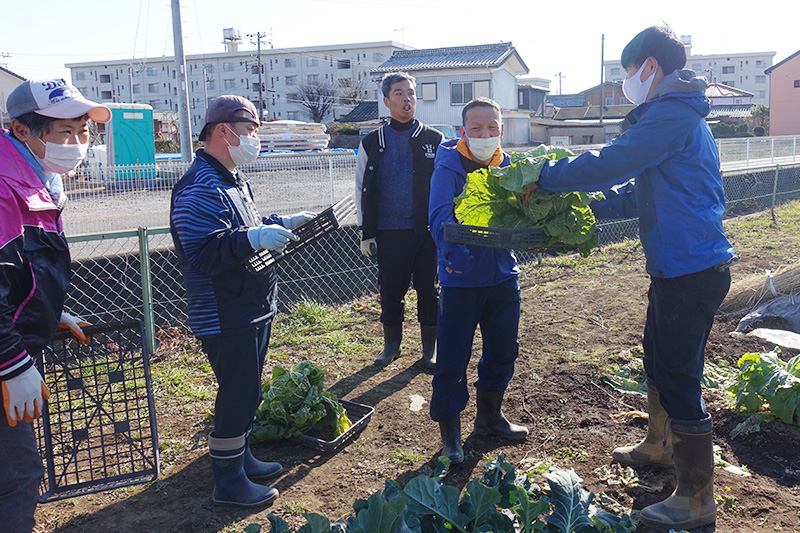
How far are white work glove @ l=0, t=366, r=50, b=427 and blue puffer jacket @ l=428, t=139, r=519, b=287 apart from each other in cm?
190

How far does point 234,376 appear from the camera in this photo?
9.62ft

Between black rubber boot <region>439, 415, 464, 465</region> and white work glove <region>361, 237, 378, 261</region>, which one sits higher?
white work glove <region>361, 237, 378, 261</region>

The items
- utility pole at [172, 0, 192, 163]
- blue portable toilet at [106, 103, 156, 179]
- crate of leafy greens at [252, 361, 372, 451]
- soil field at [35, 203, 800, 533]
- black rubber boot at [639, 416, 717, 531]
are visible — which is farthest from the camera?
blue portable toilet at [106, 103, 156, 179]

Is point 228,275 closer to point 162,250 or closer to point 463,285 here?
point 463,285

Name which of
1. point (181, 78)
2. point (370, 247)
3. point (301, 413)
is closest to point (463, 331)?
point (301, 413)

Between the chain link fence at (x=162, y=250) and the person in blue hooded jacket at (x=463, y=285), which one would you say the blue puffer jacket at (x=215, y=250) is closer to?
the chain link fence at (x=162, y=250)

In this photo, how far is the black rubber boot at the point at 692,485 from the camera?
276cm

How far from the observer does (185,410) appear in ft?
13.8

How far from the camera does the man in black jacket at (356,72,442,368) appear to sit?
4742mm

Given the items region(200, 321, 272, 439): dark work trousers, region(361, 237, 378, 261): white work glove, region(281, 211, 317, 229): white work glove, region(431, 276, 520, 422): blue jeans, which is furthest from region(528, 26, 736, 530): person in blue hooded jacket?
region(361, 237, 378, 261): white work glove

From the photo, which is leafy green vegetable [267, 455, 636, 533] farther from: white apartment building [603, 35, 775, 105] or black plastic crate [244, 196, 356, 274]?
white apartment building [603, 35, 775, 105]

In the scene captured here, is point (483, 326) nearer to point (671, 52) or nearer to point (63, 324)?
point (671, 52)

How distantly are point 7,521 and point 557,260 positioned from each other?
24.5ft

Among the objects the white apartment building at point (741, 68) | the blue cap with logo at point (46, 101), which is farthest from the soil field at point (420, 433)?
the white apartment building at point (741, 68)
